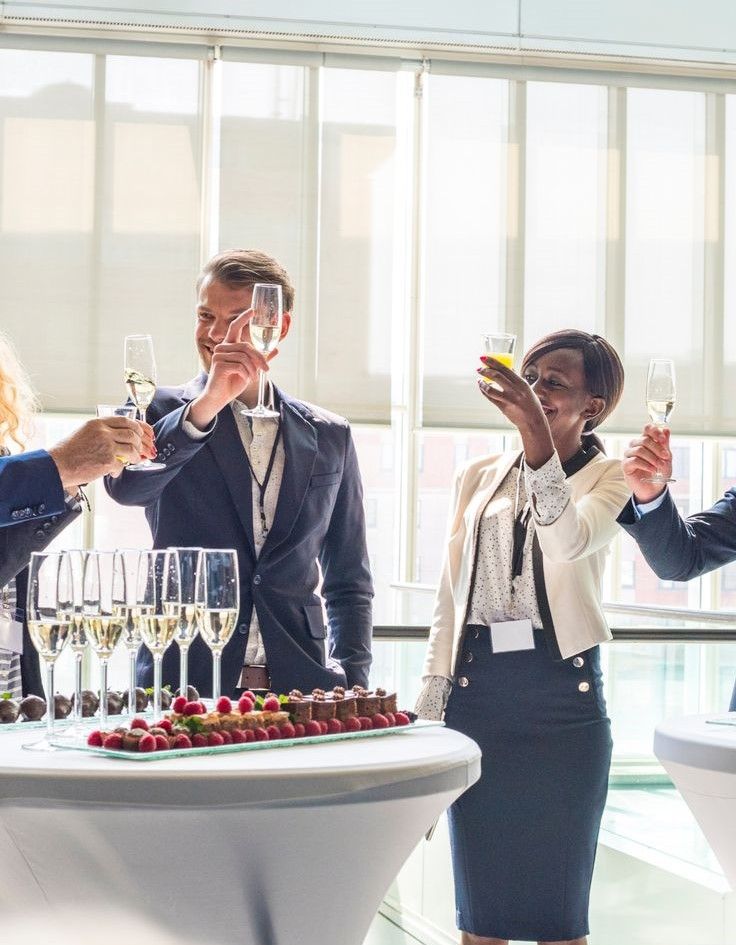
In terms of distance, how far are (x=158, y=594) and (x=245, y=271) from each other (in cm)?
99

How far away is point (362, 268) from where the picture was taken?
7.47 m

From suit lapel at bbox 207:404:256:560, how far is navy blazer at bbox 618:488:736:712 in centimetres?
85

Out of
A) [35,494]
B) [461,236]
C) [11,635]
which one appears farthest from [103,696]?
[461,236]

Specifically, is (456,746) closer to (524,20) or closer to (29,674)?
(29,674)

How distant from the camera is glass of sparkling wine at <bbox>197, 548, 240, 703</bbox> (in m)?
1.93

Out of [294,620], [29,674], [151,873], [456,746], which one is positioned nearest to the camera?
[151,873]

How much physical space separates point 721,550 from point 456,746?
1289mm

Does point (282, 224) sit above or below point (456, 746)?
above

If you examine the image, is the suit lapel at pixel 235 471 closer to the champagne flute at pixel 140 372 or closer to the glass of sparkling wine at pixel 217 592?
the champagne flute at pixel 140 372

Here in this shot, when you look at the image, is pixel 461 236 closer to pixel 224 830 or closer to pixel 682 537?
pixel 682 537

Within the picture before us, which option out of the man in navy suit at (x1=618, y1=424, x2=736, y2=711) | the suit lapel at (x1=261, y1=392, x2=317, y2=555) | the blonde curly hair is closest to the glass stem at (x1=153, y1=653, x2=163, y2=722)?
the suit lapel at (x1=261, y1=392, x2=317, y2=555)

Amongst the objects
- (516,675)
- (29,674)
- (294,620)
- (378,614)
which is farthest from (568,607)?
(378,614)

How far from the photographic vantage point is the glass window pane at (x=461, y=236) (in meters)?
7.57

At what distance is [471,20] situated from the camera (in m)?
7.37
